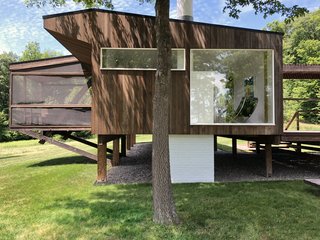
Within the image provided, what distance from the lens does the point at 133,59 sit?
7.45 meters

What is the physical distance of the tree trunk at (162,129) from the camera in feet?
14.2

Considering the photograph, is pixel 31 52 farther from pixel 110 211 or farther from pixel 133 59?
pixel 110 211

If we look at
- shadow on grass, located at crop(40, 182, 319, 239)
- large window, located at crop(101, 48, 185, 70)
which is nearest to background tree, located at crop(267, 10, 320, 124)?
large window, located at crop(101, 48, 185, 70)

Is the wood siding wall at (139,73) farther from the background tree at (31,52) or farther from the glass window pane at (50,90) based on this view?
the background tree at (31,52)

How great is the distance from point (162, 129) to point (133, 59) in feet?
11.6

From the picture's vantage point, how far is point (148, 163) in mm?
10555

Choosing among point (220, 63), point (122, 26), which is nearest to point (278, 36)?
point (220, 63)

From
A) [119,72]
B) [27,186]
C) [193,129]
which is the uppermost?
[119,72]

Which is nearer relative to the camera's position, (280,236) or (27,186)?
(280,236)

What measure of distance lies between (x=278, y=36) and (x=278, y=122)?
2124 millimetres

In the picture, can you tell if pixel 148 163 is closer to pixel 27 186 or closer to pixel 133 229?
pixel 27 186

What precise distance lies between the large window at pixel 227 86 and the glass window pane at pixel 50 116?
13.5ft

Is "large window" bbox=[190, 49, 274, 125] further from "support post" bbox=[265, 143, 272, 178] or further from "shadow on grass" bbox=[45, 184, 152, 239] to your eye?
"shadow on grass" bbox=[45, 184, 152, 239]

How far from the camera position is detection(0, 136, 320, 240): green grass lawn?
409 cm
